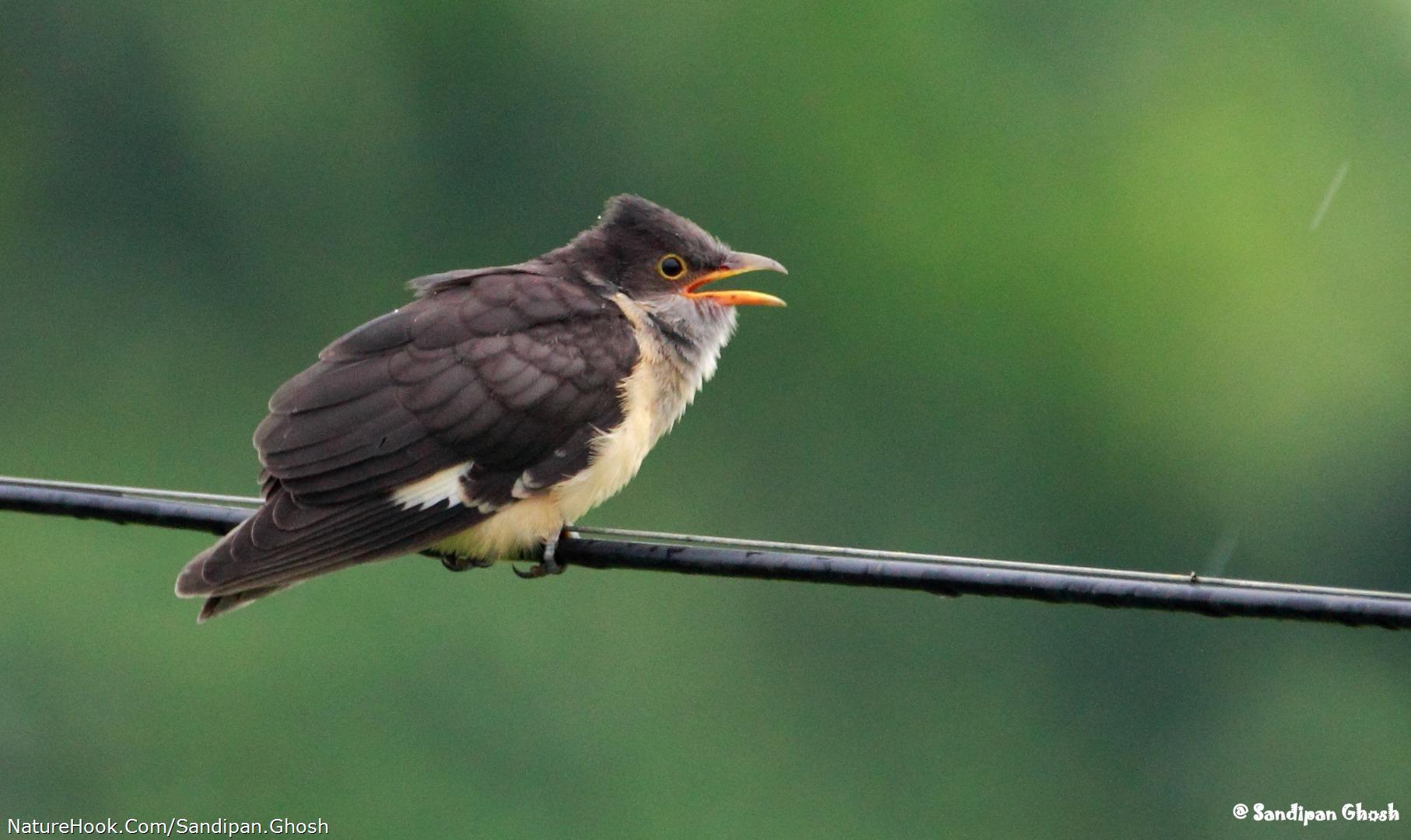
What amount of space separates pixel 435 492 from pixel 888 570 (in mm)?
2059

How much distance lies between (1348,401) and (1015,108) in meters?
9.34

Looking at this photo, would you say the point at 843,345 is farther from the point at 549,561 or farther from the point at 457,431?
the point at 549,561

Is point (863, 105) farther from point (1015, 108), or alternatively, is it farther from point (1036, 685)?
point (1036, 685)

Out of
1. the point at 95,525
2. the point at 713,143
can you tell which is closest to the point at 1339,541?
the point at 713,143

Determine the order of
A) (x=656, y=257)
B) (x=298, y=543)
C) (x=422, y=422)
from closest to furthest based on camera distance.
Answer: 1. (x=298, y=543)
2. (x=422, y=422)
3. (x=656, y=257)

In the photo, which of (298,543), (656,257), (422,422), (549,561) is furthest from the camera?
(656,257)

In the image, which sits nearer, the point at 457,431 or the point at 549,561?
the point at 549,561

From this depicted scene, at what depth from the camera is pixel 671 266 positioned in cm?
748

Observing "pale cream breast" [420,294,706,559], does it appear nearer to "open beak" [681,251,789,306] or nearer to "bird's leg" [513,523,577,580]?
"bird's leg" [513,523,577,580]

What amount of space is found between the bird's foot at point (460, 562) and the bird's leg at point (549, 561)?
0.13 meters

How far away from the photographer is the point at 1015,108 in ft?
136

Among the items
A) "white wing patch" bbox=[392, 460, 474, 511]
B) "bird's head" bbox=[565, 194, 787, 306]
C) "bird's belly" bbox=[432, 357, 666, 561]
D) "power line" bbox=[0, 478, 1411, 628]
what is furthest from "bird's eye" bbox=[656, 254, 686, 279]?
"power line" bbox=[0, 478, 1411, 628]

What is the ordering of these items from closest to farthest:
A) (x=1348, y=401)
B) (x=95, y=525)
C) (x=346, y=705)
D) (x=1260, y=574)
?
(x=346, y=705) → (x=95, y=525) → (x=1260, y=574) → (x=1348, y=401)

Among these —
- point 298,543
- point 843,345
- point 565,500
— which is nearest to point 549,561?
point 565,500
